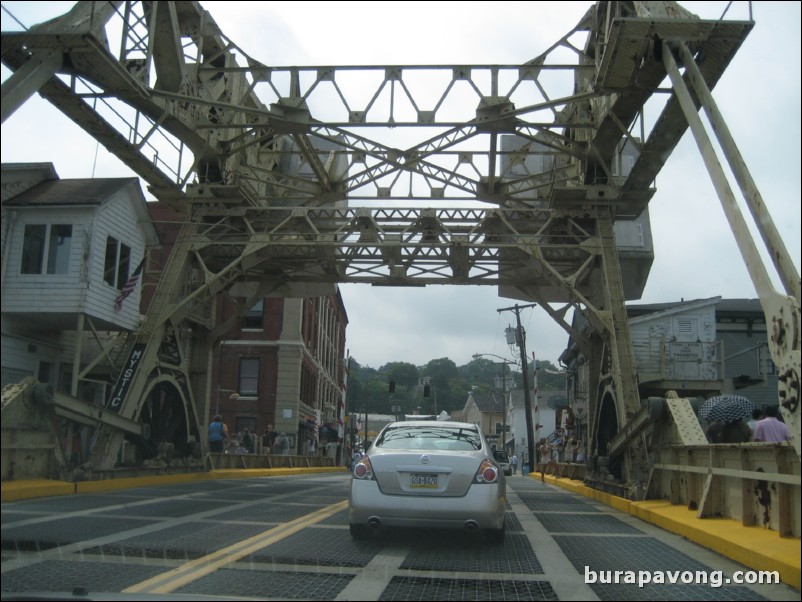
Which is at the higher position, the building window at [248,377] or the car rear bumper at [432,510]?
the building window at [248,377]

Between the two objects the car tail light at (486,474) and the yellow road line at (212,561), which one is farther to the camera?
the car tail light at (486,474)

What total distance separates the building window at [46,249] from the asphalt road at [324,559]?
1461 mm

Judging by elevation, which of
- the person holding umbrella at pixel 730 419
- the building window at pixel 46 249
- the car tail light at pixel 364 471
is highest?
the building window at pixel 46 249

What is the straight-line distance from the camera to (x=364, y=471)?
27.8 ft

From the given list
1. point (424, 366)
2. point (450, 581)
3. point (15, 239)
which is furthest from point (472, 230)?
point (424, 366)

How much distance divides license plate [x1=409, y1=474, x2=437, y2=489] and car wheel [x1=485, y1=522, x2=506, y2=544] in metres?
0.79

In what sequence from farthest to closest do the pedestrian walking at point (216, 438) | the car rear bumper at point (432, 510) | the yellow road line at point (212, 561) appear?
1. the pedestrian walking at point (216, 438)
2. the car rear bumper at point (432, 510)
3. the yellow road line at point (212, 561)

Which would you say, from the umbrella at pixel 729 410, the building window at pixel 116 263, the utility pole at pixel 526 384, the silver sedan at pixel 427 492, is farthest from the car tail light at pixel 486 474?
the utility pole at pixel 526 384

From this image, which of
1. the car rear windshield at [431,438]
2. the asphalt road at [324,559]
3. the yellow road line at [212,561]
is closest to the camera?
the yellow road line at [212,561]

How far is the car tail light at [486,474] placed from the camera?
26.9 ft

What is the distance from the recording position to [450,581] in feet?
Result: 21.4

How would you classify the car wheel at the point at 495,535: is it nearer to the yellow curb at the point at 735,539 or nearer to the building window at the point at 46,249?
the yellow curb at the point at 735,539

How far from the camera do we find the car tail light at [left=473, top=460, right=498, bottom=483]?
26.9 feet

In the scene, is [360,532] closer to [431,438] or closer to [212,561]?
[431,438]
